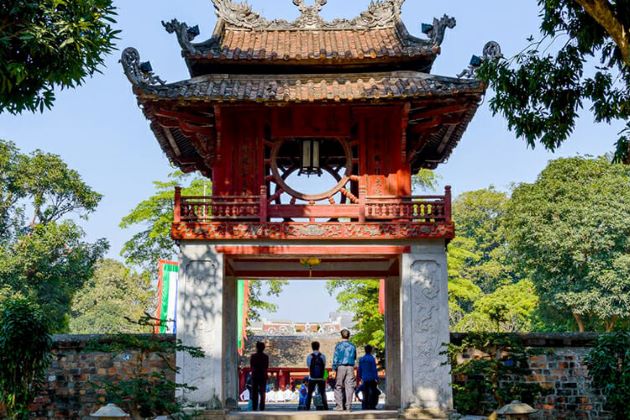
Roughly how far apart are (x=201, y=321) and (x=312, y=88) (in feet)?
15.4

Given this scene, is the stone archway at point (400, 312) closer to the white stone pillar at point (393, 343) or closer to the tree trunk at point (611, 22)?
the white stone pillar at point (393, 343)

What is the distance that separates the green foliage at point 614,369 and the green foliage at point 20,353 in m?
9.01

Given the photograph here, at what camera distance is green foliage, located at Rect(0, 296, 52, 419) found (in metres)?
12.1

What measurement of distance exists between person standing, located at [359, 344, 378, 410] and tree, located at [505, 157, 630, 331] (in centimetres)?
1716

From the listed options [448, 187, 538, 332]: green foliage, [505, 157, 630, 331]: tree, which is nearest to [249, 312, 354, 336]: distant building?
[448, 187, 538, 332]: green foliage

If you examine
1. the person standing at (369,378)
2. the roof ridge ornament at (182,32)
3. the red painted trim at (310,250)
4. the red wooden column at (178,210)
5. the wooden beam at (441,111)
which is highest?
the roof ridge ornament at (182,32)

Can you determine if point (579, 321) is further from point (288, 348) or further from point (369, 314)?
point (288, 348)

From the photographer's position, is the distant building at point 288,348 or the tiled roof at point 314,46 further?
the distant building at point 288,348

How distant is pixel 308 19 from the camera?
16.2 m

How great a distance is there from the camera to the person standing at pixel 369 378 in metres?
14.4

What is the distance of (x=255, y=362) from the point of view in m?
14.5

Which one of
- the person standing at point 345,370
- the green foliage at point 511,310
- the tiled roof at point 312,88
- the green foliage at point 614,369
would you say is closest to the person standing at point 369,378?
the person standing at point 345,370

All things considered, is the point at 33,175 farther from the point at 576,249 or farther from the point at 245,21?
the point at 576,249

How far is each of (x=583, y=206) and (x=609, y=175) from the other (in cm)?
214
